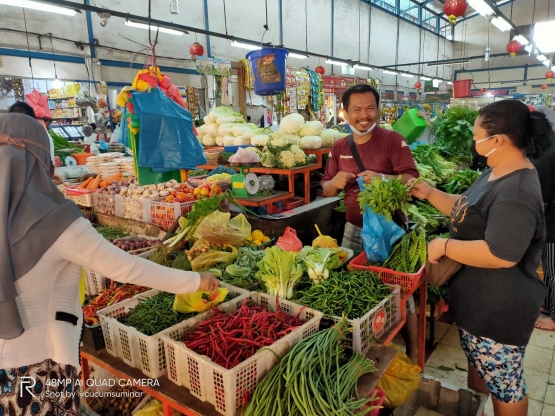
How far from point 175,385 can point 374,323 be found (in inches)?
40.2

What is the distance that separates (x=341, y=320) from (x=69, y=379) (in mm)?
1206

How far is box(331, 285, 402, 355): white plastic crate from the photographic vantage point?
1.88 meters

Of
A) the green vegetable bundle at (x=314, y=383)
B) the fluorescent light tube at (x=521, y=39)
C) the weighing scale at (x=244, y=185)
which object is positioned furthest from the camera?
the fluorescent light tube at (x=521, y=39)

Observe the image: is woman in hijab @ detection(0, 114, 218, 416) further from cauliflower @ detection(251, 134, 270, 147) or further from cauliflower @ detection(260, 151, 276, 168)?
cauliflower @ detection(251, 134, 270, 147)

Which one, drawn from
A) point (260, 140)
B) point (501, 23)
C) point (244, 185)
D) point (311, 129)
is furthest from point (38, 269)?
point (501, 23)

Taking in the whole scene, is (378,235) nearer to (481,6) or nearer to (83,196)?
(83,196)

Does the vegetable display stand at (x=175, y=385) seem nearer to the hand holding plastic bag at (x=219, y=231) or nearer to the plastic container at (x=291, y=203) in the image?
the hand holding plastic bag at (x=219, y=231)

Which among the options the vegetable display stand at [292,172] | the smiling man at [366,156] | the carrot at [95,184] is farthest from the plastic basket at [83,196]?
the smiling man at [366,156]

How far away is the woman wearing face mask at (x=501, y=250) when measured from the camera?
174 cm

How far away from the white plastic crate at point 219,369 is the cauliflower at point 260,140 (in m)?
3.86

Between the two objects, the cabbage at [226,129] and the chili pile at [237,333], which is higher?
the cabbage at [226,129]

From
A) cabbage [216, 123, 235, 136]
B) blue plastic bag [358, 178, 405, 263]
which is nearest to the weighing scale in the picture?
blue plastic bag [358, 178, 405, 263]

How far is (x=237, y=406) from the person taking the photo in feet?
4.99

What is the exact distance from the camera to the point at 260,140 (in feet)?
18.1
